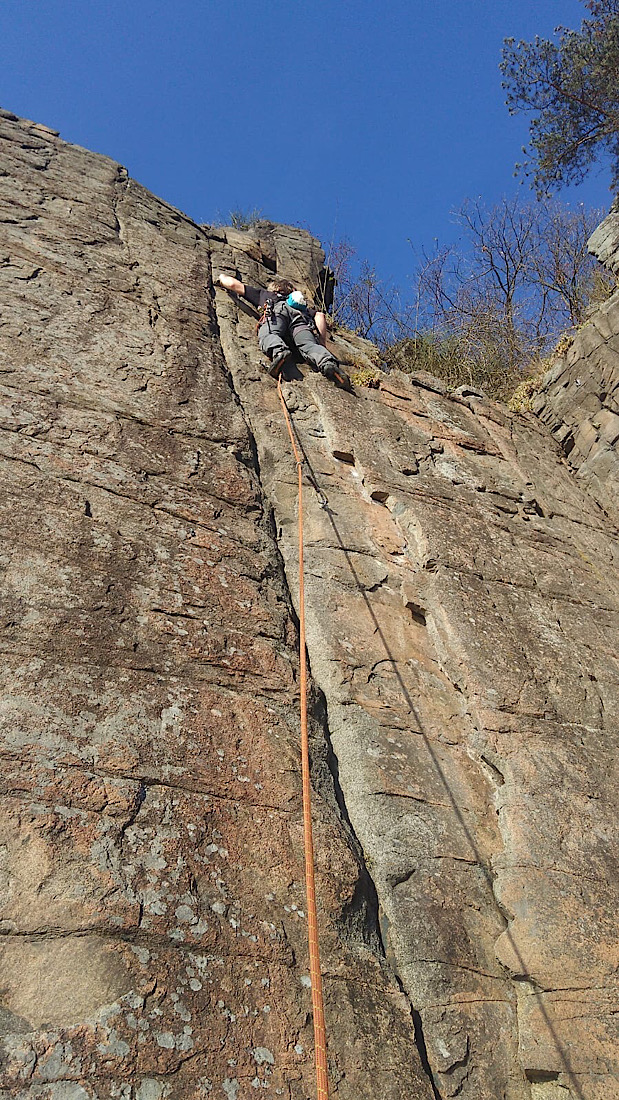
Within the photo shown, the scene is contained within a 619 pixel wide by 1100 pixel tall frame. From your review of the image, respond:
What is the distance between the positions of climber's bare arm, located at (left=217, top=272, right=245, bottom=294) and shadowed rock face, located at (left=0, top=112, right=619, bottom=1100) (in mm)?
874

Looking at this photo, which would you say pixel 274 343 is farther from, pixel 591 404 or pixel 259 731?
pixel 259 731

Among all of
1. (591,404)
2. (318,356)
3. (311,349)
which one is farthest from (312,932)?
(591,404)

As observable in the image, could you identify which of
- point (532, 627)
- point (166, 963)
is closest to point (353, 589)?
point (532, 627)

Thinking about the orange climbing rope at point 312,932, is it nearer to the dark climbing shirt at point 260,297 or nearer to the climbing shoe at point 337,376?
the climbing shoe at point 337,376

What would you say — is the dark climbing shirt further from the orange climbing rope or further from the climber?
the orange climbing rope

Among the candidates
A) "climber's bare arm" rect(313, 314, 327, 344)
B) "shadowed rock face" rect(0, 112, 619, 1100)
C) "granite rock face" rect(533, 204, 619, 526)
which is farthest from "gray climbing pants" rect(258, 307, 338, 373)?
"granite rock face" rect(533, 204, 619, 526)

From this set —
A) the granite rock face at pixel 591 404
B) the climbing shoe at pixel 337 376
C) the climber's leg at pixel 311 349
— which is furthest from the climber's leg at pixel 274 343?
the granite rock face at pixel 591 404

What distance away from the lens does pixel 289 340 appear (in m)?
6.86

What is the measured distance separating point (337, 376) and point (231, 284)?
144 cm

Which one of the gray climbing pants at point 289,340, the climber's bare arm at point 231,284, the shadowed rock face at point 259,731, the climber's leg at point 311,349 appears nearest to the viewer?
the shadowed rock face at point 259,731

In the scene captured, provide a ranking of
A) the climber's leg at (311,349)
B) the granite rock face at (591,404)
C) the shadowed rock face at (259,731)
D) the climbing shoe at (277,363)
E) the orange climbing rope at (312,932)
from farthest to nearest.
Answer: the granite rock face at (591,404)
the climber's leg at (311,349)
the climbing shoe at (277,363)
the shadowed rock face at (259,731)
the orange climbing rope at (312,932)

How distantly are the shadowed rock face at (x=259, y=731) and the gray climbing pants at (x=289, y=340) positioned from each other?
0.33 m

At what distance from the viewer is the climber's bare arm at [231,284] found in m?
6.96

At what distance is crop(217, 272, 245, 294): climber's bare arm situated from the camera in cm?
696
